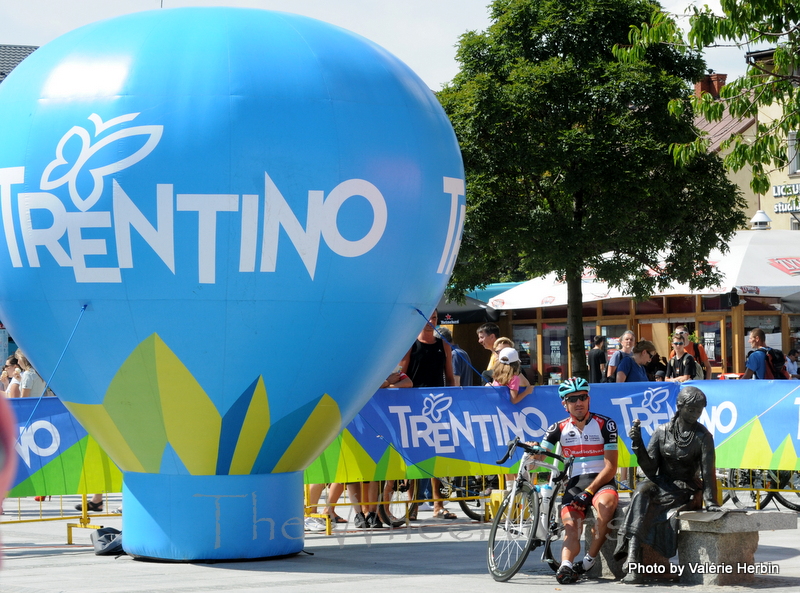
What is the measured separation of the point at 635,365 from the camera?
46.4ft

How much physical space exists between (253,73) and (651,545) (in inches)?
175

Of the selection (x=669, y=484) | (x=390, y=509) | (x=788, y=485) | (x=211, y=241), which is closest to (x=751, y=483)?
(x=788, y=485)

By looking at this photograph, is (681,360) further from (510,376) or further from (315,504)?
(315,504)

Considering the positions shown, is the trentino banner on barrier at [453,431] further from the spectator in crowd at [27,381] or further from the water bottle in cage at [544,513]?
the spectator in crowd at [27,381]

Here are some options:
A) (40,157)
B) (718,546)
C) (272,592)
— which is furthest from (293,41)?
(718,546)

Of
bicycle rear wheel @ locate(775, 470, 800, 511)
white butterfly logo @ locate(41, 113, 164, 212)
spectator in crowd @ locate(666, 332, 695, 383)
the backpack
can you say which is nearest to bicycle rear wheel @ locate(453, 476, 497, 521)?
spectator in crowd @ locate(666, 332, 695, 383)

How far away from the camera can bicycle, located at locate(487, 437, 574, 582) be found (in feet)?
26.1

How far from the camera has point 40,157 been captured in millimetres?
8289

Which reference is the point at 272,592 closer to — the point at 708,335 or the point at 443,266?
the point at 443,266

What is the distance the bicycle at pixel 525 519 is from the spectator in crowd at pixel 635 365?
19.1 feet

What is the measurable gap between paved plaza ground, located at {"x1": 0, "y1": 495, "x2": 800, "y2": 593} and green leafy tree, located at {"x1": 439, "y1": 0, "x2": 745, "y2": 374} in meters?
10.8

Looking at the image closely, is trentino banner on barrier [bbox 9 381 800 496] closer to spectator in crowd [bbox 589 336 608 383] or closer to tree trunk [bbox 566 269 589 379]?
spectator in crowd [bbox 589 336 608 383]

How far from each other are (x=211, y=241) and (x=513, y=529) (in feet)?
9.76

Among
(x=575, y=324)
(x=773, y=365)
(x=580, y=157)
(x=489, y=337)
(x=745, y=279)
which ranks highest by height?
(x=580, y=157)
